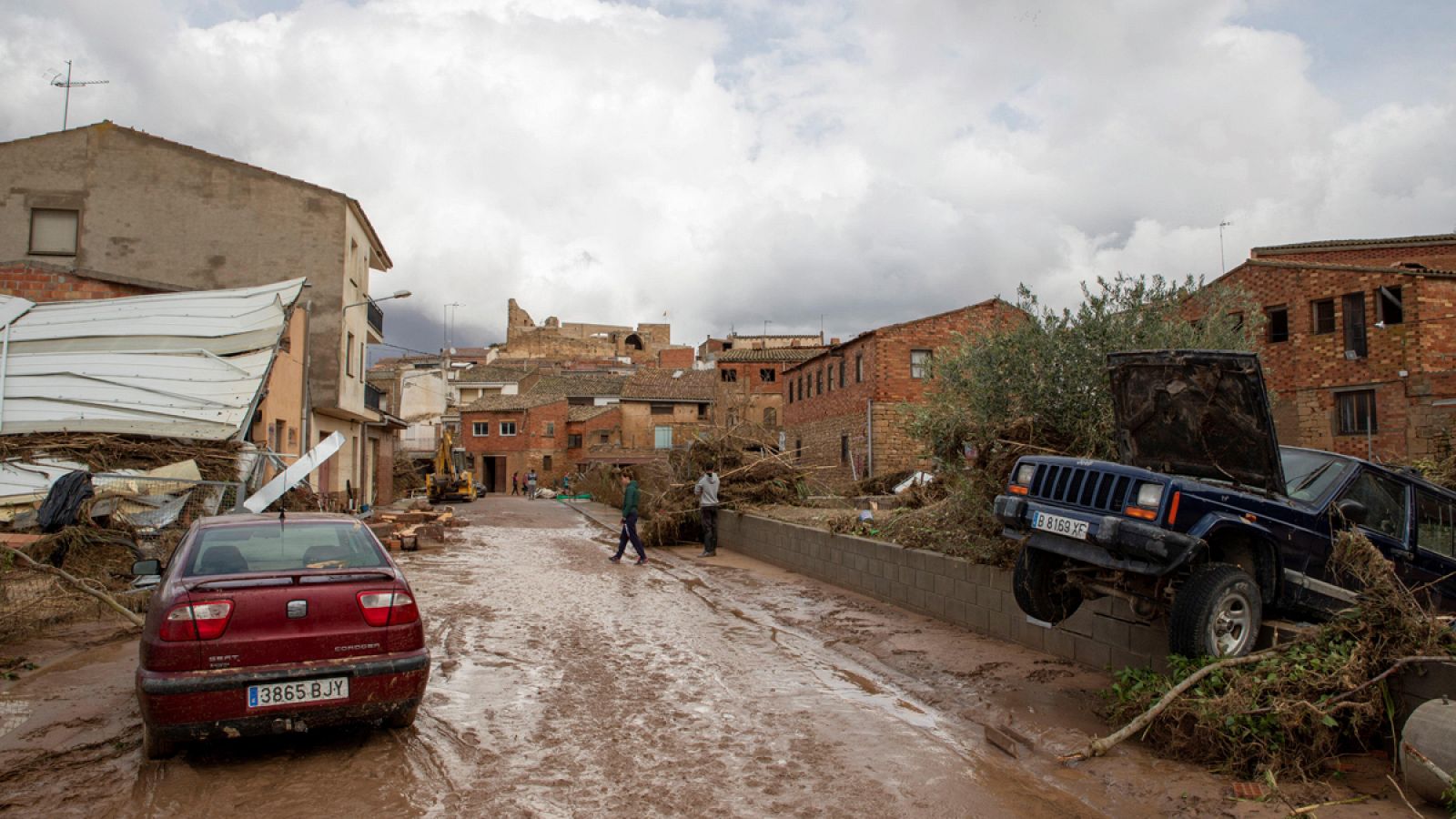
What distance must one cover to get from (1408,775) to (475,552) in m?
17.8

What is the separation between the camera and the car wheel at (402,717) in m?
5.66

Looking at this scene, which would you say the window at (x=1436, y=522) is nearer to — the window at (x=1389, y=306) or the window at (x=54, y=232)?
the window at (x=1389, y=306)

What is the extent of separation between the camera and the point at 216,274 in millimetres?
26312

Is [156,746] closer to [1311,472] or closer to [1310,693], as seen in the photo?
[1310,693]

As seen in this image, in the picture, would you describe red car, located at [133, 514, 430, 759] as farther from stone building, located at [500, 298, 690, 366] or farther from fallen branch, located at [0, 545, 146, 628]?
stone building, located at [500, 298, 690, 366]

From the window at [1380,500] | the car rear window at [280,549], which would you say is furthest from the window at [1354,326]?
the car rear window at [280,549]

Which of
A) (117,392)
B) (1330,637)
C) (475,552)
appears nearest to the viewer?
(1330,637)

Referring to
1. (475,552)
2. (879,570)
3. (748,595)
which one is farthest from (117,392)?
(879,570)

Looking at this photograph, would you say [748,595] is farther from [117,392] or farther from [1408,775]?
[117,392]

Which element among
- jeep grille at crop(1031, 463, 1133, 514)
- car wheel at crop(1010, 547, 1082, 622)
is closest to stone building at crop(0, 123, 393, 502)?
car wheel at crop(1010, 547, 1082, 622)

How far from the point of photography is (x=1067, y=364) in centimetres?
1041

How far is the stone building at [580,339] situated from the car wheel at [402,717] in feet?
276

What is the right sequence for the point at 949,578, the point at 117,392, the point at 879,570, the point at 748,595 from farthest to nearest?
the point at 117,392 → the point at 748,595 → the point at 879,570 → the point at 949,578

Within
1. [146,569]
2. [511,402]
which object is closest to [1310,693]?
[146,569]
